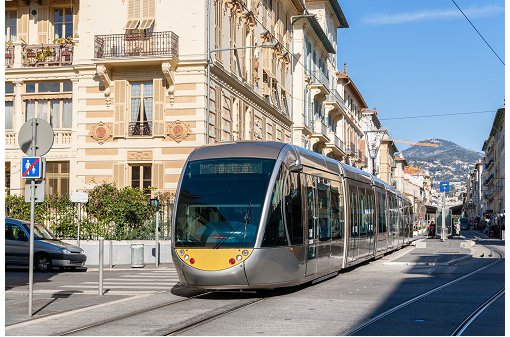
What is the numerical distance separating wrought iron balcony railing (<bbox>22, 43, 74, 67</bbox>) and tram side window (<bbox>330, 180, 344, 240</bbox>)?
55.7 ft

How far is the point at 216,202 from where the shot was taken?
52.7 feet

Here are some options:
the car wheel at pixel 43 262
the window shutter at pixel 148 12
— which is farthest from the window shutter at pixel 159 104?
the car wheel at pixel 43 262

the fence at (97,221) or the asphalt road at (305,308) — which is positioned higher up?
the fence at (97,221)

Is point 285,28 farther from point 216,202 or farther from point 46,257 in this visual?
point 216,202

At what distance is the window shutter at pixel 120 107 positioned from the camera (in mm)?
33625

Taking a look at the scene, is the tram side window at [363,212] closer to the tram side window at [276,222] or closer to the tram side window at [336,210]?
the tram side window at [336,210]

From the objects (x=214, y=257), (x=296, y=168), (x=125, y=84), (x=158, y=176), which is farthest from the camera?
(x=125, y=84)

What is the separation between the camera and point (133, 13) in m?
33.5

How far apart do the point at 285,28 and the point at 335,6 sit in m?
16.3

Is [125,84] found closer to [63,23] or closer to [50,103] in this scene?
[50,103]

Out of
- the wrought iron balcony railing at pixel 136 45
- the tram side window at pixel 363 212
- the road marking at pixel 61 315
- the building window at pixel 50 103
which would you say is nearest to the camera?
the road marking at pixel 61 315

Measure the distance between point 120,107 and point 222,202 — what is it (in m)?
18.6

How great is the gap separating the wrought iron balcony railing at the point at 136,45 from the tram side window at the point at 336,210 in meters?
12.7

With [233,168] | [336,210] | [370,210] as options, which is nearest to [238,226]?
[233,168]
